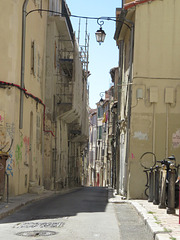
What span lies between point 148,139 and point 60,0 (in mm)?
16690

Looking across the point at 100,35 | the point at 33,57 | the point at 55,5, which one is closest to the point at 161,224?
the point at 100,35

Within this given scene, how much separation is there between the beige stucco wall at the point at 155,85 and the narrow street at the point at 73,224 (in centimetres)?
467

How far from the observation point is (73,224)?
985 centimetres

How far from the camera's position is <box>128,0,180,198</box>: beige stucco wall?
17625mm

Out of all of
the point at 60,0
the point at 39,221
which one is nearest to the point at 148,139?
the point at 39,221

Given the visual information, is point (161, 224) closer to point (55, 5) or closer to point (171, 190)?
point (171, 190)

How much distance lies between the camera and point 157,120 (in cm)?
1766

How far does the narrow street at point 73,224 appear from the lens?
8.48 meters

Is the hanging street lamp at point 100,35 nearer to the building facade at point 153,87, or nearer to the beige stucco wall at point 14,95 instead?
the building facade at point 153,87

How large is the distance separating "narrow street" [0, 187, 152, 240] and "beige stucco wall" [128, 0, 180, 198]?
15.3 ft

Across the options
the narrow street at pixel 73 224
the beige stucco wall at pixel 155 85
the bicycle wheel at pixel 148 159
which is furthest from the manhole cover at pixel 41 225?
the bicycle wheel at pixel 148 159

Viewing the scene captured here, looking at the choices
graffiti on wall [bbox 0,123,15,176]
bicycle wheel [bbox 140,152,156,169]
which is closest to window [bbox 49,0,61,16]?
graffiti on wall [bbox 0,123,15,176]

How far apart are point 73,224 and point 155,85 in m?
8.90

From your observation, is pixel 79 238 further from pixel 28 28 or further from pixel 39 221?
pixel 28 28
